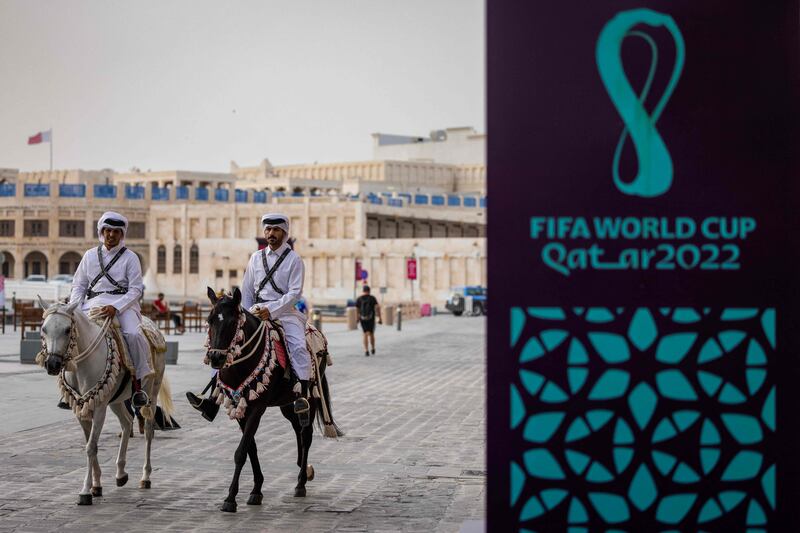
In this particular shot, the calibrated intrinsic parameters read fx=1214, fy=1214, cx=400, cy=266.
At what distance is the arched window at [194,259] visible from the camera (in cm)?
9481

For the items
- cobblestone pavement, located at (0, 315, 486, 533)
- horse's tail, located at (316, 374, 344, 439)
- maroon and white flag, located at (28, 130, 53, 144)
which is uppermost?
maroon and white flag, located at (28, 130, 53, 144)

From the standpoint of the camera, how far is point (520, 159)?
5.47m

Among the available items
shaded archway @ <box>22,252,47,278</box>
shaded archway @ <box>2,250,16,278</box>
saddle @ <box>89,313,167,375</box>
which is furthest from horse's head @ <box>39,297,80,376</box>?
shaded archway @ <box>22,252,47,278</box>

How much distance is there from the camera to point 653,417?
5.48m

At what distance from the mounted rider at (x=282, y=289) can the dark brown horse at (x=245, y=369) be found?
5.5 inches

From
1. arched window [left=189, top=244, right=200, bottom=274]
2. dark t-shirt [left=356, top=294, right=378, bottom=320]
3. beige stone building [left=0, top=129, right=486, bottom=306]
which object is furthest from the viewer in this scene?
arched window [left=189, top=244, right=200, bottom=274]

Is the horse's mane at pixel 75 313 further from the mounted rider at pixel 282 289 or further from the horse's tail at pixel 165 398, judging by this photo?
the horse's tail at pixel 165 398

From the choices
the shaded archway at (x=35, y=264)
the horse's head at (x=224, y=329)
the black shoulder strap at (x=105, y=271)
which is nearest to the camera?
the horse's head at (x=224, y=329)

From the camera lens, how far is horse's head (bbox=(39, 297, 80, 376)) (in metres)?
9.89

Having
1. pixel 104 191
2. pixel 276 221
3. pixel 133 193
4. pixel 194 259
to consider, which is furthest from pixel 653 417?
pixel 133 193

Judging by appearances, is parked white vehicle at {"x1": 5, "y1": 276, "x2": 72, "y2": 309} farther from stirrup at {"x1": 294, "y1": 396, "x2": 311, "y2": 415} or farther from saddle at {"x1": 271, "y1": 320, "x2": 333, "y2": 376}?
stirrup at {"x1": 294, "y1": 396, "x2": 311, "y2": 415}

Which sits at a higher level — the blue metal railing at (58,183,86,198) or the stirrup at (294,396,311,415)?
the blue metal railing at (58,183,86,198)

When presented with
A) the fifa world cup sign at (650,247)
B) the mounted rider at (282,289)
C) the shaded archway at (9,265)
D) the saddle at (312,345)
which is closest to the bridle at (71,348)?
the mounted rider at (282,289)

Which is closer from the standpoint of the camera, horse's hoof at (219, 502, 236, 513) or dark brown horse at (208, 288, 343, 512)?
horse's hoof at (219, 502, 236, 513)
